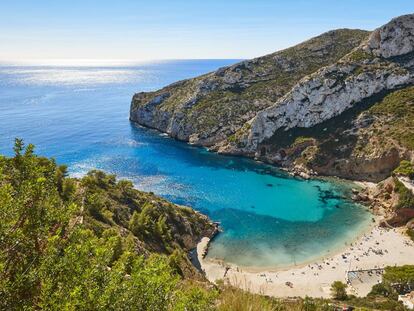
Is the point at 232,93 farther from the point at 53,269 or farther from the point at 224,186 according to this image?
the point at 53,269

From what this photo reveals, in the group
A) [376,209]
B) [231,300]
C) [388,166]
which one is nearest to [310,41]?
[388,166]

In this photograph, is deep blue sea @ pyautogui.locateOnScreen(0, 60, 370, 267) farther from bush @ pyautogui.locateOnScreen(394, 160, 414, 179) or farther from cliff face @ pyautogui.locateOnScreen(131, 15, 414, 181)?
bush @ pyautogui.locateOnScreen(394, 160, 414, 179)

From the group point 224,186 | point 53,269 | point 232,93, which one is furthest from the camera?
point 232,93

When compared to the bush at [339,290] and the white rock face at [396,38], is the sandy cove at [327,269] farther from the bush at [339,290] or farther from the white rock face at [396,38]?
the white rock face at [396,38]

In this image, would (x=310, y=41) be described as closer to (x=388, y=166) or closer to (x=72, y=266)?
(x=388, y=166)

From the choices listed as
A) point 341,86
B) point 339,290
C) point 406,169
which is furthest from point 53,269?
point 341,86

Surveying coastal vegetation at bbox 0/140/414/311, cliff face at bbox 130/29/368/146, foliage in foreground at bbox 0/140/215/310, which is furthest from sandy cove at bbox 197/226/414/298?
cliff face at bbox 130/29/368/146
